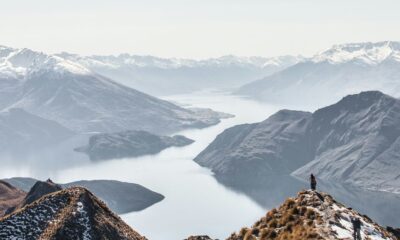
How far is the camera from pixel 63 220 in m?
57.5

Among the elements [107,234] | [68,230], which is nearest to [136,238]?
[107,234]

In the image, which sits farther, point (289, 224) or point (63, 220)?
point (63, 220)

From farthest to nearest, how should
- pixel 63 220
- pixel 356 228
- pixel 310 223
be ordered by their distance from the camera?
pixel 63 220 < pixel 310 223 < pixel 356 228

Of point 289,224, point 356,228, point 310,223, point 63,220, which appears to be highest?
point 310,223

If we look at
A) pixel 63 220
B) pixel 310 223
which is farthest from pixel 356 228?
pixel 63 220

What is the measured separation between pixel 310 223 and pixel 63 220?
87.3ft

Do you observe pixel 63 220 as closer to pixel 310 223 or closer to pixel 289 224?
pixel 289 224

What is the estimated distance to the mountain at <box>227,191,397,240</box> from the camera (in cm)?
3808

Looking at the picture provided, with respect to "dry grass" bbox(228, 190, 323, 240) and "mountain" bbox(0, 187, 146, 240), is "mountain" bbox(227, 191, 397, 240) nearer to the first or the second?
"dry grass" bbox(228, 190, 323, 240)

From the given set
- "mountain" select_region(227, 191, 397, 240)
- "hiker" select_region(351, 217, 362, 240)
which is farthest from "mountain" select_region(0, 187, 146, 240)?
"hiker" select_region(351, 217, 362, 240)

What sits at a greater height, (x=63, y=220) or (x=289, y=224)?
(x=289, y=224)

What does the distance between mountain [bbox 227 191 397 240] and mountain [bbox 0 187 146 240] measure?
17365 millimetres

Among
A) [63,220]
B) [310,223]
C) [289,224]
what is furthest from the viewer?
[63,220]

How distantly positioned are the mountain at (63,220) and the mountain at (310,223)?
17.4 meters
